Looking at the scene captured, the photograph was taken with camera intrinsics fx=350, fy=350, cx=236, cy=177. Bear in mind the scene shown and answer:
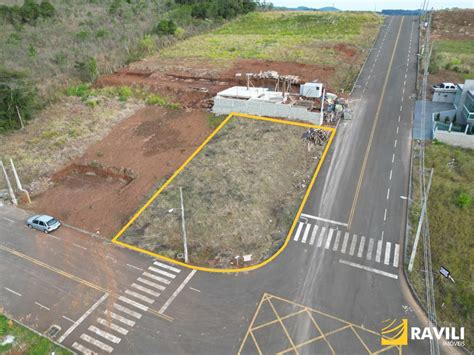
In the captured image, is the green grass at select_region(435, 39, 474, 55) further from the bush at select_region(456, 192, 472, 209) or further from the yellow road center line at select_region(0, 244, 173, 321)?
the yellow road center line at select_region(0, 244, 173, 321)

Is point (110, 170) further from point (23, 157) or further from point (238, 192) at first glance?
point (238, 192)

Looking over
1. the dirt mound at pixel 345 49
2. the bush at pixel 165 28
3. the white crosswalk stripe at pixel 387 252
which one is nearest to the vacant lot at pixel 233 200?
the white crosswalk stripe at pixel 387 252

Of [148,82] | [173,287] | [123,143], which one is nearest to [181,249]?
[173,287]

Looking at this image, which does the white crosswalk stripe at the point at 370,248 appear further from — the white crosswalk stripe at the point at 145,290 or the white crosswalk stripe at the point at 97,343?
the white crosswalk stripe at the point at 97,343

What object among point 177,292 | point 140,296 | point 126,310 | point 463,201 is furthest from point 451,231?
point 126,310

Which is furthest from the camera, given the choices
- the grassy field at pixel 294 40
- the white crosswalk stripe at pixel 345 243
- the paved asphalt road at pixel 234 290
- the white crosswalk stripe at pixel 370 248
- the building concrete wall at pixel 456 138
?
the grassy field at pixel 294 40

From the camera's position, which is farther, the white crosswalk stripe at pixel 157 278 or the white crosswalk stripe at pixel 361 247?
the white crosswalk stripe at pixel 361 247
